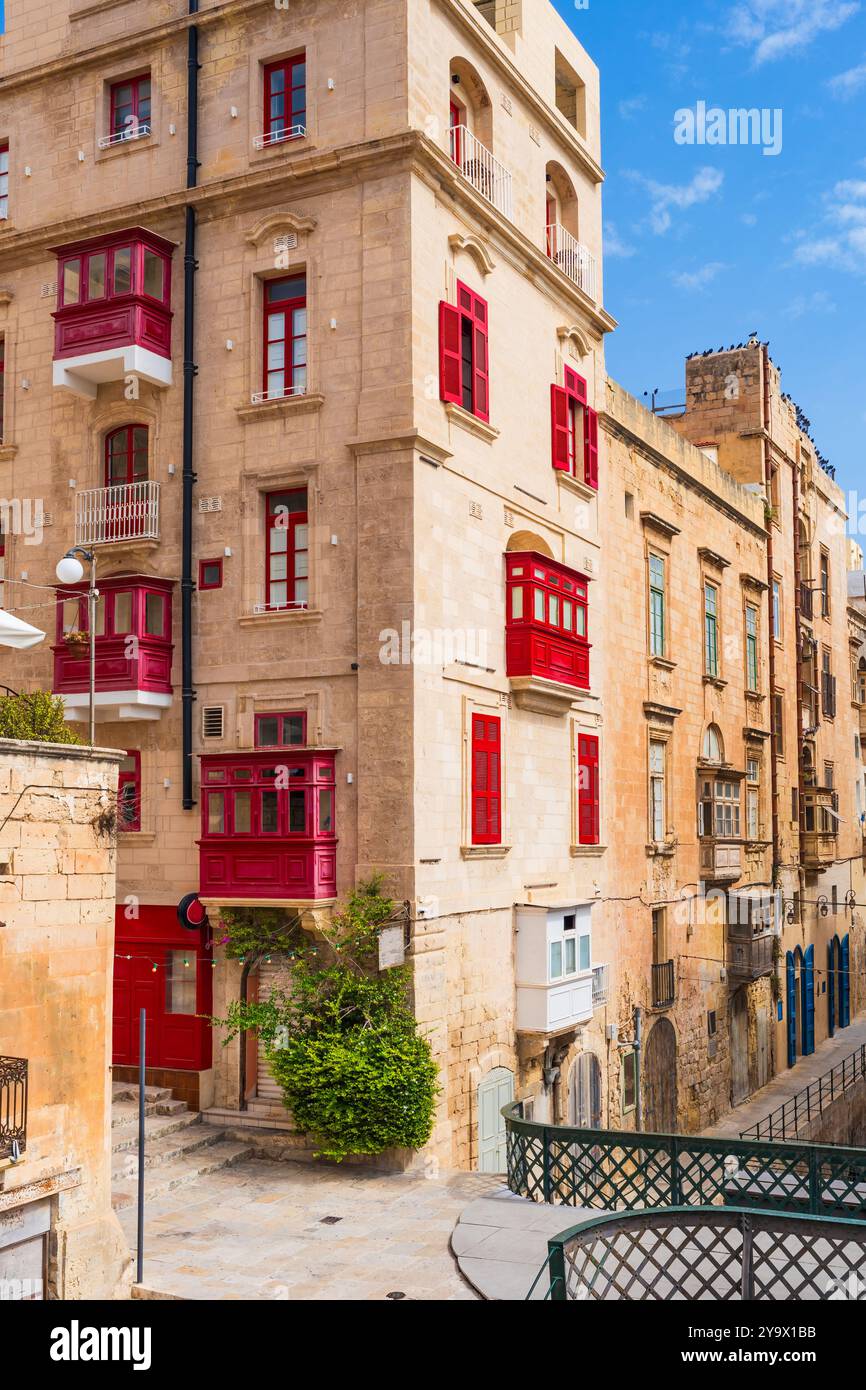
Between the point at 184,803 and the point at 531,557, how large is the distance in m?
6.78

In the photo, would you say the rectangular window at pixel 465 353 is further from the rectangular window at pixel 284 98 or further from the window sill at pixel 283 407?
the rectangular window at pixel 284 98

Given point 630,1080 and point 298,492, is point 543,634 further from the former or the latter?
point 630,1080

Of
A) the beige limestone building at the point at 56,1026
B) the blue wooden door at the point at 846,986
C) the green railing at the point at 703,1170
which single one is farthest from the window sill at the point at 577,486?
the blue wooden door at the point at 846,986

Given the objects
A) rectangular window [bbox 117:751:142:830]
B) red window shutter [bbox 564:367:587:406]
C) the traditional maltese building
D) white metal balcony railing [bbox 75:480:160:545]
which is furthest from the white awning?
red window shutter [bbox 564:367:587:406]

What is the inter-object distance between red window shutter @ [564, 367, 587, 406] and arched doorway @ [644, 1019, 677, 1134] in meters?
12.9

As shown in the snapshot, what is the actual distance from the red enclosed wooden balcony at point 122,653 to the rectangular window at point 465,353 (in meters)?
5.31

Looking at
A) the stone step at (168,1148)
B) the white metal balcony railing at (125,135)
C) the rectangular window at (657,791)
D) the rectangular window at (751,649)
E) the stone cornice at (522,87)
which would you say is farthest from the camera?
the rectangular window at (751,649)

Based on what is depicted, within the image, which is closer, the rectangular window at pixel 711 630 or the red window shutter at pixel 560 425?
the red window shutter at pixel 560 425

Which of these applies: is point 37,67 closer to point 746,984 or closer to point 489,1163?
point 489,1163

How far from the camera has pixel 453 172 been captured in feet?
64.0

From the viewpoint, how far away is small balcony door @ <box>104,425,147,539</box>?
2036cm

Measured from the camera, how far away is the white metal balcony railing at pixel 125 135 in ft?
69.3

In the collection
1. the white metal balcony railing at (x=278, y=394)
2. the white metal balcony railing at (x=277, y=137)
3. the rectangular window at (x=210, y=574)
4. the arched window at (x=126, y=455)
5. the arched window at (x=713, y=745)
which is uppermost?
the white metal balcony railing at (x=277, y=137)

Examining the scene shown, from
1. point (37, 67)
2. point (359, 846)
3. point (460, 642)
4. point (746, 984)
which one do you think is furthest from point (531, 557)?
point (746, 984)
